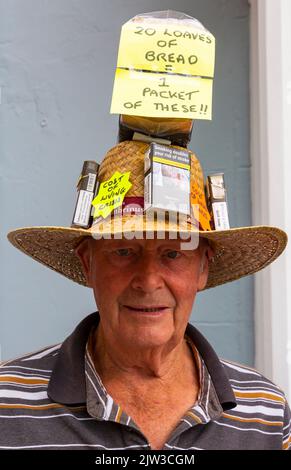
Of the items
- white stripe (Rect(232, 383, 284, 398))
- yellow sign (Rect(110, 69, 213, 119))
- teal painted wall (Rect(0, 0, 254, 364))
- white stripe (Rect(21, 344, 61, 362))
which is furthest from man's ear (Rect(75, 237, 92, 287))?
teal painted wall (Rect(0, 0, 254, 364))

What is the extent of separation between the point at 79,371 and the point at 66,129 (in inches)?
44.0

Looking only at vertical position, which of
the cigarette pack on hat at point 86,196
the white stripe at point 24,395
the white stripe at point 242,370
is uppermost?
the cigarette pack on hat at point 86,196

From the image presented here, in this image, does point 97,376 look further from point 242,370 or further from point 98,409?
point 242,370

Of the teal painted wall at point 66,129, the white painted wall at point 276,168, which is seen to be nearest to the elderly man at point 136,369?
the white painted wall at point 276,168

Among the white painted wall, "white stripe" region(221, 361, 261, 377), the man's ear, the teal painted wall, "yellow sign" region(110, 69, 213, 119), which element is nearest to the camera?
"yellow sign" region(110, 69, 213, 119)

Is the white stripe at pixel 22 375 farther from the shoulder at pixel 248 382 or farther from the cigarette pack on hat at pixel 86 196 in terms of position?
the shoulder at pixel 248 382

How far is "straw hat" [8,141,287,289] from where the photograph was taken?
148 cm

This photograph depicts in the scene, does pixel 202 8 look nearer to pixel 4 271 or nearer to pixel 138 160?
pixel 138 160

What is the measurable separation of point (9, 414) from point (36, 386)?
0.10m

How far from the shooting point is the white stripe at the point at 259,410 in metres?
1.61

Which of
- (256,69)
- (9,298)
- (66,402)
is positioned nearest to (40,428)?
(66,402)

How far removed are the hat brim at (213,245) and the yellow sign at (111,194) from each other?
0.15 ft

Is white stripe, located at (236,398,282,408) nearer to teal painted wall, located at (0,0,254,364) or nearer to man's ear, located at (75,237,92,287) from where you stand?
man's ear, located at (75,237,92,287)

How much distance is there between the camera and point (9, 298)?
7.79ft
